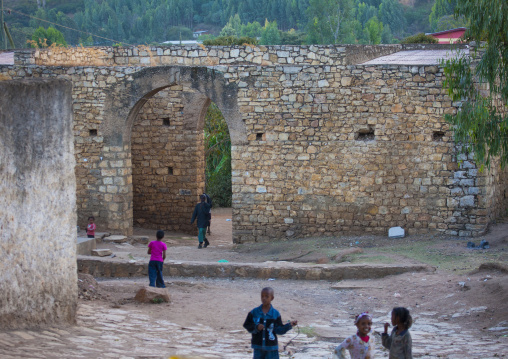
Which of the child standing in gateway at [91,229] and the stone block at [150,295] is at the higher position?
the child standing in gateway at [91,229]

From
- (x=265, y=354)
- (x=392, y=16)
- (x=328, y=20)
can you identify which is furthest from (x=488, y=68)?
(x=392, y=16)

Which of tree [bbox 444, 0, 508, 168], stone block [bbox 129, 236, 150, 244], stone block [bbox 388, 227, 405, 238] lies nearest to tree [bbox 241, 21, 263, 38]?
stone block [bbox 129, 236, 150, 244]

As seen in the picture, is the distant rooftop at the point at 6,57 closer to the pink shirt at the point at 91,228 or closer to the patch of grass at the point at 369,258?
the pink shirt at the point at 91,228

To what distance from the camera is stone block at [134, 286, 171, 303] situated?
803 cm

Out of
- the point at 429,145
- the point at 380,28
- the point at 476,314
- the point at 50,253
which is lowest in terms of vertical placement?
the point at 476,314

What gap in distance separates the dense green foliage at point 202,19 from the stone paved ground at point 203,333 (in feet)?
172

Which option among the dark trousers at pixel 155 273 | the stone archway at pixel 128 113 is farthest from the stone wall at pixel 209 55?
the dark trousers at pixel 155 273

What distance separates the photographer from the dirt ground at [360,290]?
755 centimetres

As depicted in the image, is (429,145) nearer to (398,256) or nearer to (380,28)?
(398,256)

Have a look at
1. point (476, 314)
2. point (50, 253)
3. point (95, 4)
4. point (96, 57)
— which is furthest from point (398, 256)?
point (95, 4)

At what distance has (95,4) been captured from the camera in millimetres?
77562

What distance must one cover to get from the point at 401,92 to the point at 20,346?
8786 millimetres

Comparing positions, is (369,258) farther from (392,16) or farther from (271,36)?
(392,16)

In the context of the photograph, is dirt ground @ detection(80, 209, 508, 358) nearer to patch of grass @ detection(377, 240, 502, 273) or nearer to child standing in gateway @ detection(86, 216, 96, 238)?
patch of grass @ detection(377, 240, 502, 273)
